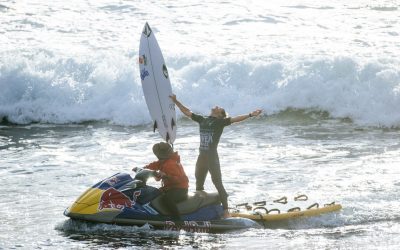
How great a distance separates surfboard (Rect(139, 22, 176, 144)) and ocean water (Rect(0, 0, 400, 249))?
1.69 m

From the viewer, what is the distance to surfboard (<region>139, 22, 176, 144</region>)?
13.8 metres

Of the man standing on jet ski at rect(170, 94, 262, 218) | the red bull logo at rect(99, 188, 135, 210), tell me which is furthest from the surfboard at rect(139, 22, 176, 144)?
the red bull logo at rect(99, 188, 135, 210)

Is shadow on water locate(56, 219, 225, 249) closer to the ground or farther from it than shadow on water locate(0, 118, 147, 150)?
closer to the ground

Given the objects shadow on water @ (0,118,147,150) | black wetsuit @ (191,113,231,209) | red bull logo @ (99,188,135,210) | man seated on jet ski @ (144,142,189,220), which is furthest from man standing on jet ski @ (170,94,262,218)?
shadow on water @ (0,118,147,150)

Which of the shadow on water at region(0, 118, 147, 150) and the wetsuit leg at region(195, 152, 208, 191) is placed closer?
the wetsuit leg at region(195, 152, 208, 191)

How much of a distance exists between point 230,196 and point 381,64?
8.75 metres

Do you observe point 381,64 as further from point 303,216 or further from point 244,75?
point 303,216

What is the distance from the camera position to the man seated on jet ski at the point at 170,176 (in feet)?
40.0

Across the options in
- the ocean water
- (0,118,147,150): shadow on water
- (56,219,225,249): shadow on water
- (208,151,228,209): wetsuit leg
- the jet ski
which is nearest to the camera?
(56,219,225,249): shadow on water

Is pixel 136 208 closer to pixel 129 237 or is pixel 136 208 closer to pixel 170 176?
pixel 129 237

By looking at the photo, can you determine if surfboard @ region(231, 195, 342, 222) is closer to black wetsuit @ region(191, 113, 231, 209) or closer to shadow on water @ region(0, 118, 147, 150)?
black wetsuit @ region(191, 113, 231, 209)

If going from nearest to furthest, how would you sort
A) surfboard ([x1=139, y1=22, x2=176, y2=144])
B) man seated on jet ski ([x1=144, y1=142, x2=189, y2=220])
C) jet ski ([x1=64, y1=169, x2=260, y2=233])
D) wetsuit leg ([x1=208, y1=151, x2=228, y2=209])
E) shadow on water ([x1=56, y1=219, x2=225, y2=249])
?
shadow on water ([x1=56, y1=219, x2=225, y2=249]), jet ski ([x1=64, y1=169, x2=260, y2=233]), man seated on jet ski ([x1=144, y1=142, x2=189, y2=220]), wetsuit leg ([x1=208, y1=151, x2=228, y2=209]), surfboard ([x1=139, y1=22, x2=176, y2=144])

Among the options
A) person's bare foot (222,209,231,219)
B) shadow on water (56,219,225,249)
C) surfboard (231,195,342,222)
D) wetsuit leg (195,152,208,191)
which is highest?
wetsuit leg (195,152,208,191)

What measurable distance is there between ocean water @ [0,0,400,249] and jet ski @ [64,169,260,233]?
0.15 m
